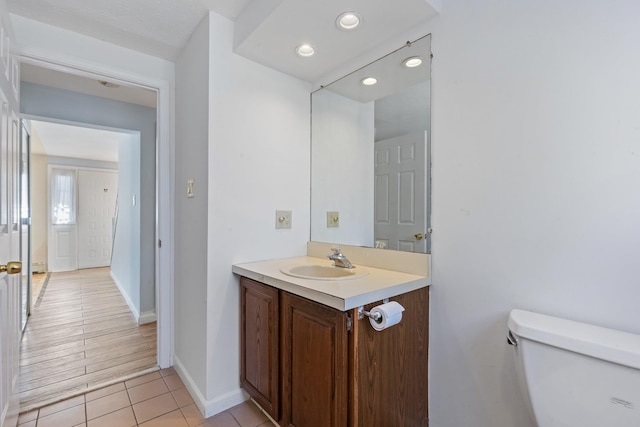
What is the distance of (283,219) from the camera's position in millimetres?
1969

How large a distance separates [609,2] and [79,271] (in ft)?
23.8

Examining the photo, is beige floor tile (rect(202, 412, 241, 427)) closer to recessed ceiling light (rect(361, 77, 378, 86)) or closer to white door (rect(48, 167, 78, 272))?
recessed ceiling light (rect(361, 77, 378, 86))

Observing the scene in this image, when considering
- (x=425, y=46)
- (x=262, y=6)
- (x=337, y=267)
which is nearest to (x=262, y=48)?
(x=262, y=6)

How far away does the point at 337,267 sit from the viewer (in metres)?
1.72

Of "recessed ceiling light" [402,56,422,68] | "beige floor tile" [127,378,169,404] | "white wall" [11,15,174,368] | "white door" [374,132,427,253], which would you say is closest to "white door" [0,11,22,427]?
"white wall" [11,15,174,368]

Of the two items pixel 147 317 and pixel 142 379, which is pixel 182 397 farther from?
pixel 147 317

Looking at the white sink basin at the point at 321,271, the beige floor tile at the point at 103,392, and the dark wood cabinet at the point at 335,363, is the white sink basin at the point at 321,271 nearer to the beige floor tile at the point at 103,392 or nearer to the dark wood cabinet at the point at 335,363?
the dark wood cabinet at the point at 335,363

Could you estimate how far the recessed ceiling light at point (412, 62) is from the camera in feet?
4.97

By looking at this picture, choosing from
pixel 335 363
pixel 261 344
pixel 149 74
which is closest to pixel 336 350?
pixel 335 363

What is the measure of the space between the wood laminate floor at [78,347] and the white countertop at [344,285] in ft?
4.35

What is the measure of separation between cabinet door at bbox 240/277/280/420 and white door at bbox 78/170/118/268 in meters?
5.73

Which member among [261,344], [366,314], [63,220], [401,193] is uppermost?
[401,193]

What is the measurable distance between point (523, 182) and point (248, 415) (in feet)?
5.90

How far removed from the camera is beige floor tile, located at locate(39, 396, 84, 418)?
1.67m
